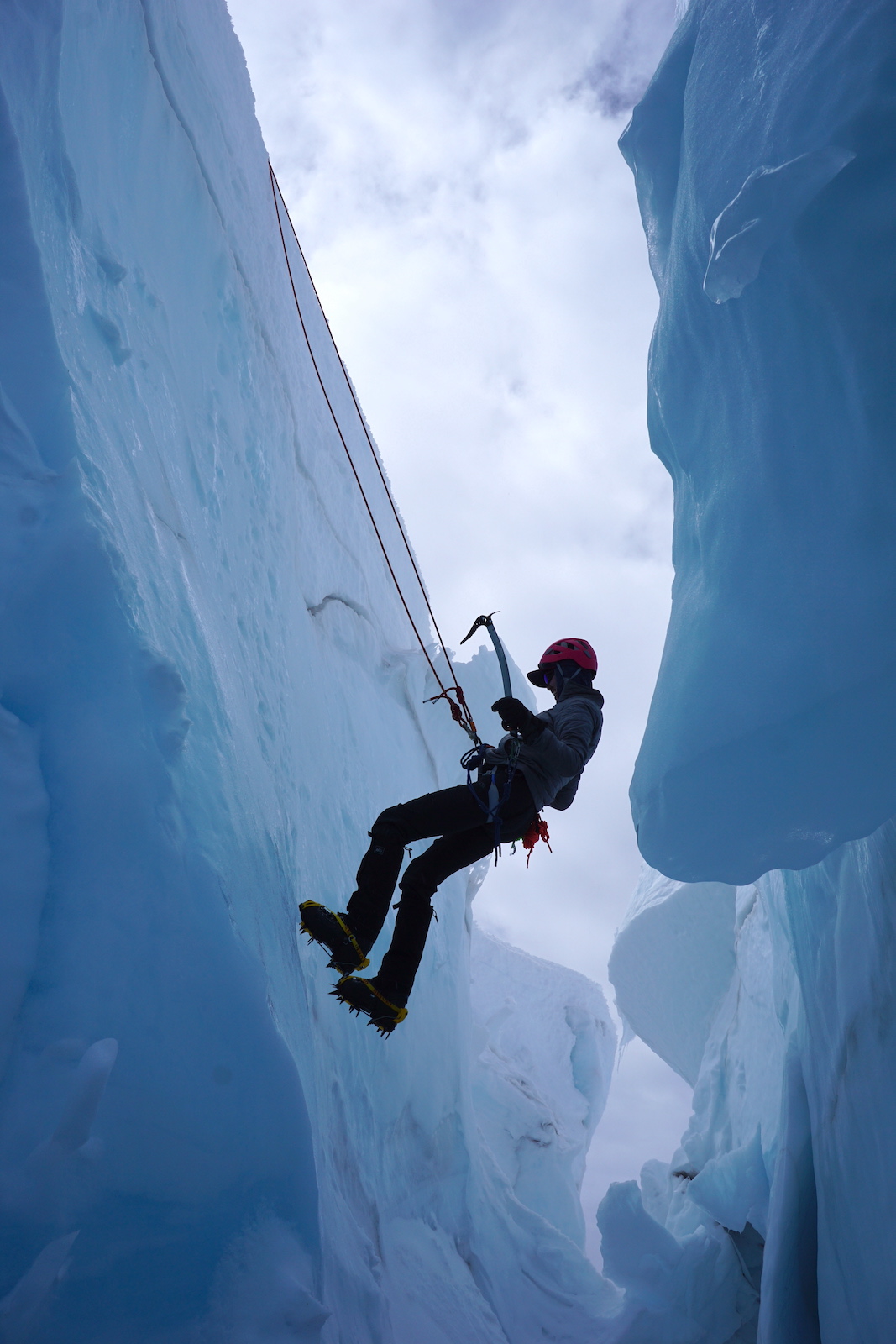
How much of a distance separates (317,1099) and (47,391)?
7.73 ft

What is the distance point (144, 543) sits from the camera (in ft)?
7.82

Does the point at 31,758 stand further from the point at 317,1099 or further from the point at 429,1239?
the point at 429,1239

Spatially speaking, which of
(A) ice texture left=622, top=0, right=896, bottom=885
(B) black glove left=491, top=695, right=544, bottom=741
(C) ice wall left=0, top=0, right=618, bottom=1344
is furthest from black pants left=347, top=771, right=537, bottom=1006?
(A) ice texture left=622, top=0, right=896, bottom=885

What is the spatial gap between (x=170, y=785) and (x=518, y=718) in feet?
3.97

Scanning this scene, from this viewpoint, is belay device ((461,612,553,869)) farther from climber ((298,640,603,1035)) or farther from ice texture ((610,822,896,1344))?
ice texture ((610,822,896,1344))

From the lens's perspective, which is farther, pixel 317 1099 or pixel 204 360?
pixel 204 360

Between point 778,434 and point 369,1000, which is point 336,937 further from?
point 778,434

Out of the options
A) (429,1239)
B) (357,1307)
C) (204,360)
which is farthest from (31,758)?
(429,1239)

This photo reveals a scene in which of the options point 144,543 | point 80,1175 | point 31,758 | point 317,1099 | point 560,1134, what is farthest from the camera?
point 560,1134

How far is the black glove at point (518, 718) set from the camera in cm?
276

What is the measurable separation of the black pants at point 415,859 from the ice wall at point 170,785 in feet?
1.09

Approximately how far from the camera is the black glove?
2.76m

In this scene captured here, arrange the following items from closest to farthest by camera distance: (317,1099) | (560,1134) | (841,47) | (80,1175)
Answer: (80,1175)
(841,47)
(317,1099)
(560,1134)

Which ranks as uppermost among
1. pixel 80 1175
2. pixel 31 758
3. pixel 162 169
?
pixel 162 169
